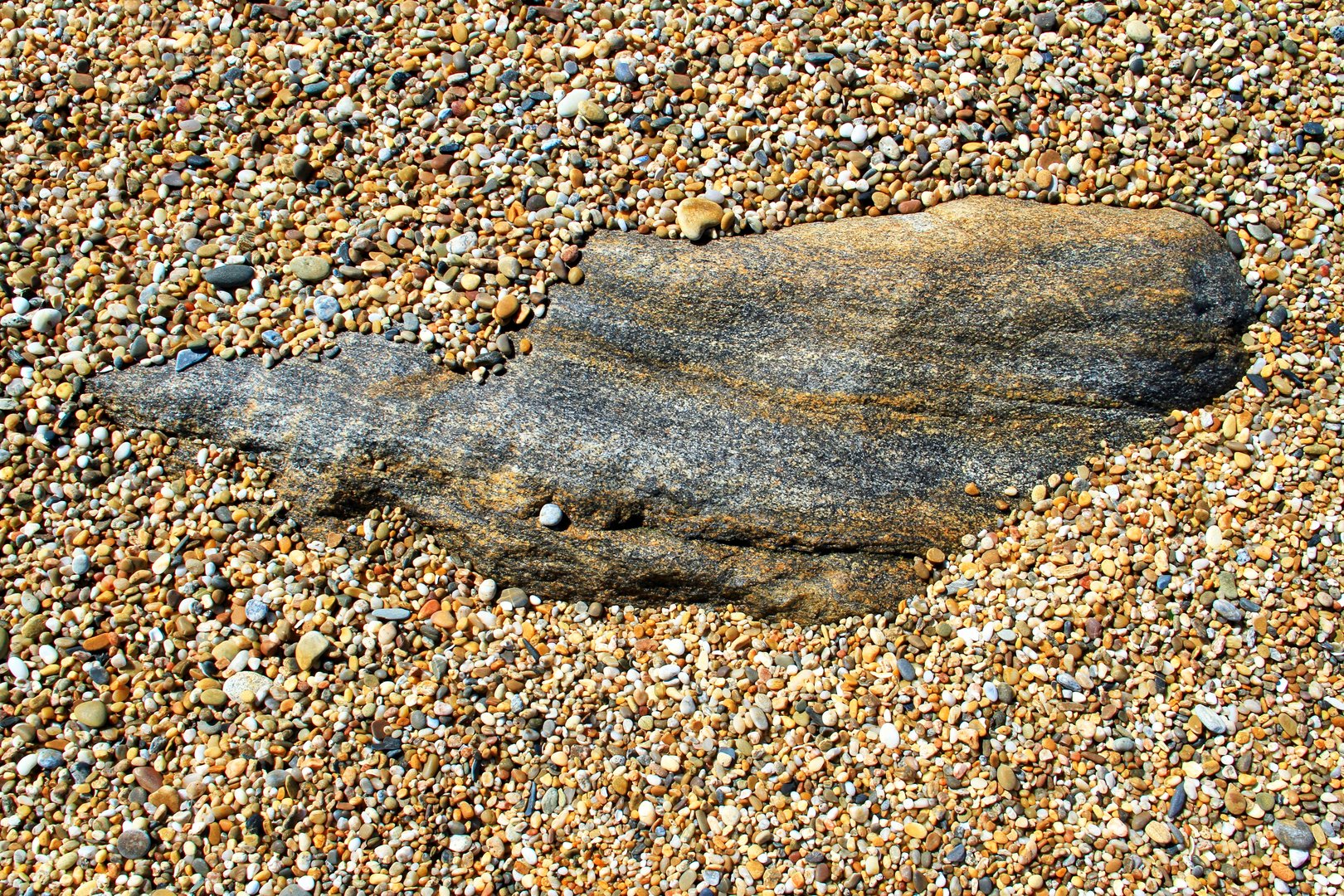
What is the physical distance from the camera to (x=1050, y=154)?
323cm

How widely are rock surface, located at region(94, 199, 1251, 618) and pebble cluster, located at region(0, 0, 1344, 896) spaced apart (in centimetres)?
11

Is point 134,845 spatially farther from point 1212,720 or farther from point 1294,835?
point 1294,835

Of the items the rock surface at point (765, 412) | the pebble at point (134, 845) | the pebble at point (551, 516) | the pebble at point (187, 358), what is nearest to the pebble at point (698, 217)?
the rock surface at point (765, 412)

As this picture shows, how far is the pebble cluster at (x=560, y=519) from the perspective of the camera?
103 inches

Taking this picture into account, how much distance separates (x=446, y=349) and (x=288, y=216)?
78cm

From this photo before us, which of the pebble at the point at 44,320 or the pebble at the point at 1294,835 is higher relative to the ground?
the pebble at the point at 44,320

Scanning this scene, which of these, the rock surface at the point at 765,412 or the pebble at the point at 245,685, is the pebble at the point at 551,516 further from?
the pebble at the point at 245,685

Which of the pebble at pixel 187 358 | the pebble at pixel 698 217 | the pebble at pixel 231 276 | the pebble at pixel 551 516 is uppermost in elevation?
the pebble at pixel 698 217

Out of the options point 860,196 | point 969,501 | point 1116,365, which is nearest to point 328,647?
point 969,501

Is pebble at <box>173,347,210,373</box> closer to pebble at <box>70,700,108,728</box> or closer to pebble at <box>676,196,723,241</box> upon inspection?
pebble at <box>70,700,108,728</box>

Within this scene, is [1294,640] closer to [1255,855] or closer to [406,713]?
[1255,855]

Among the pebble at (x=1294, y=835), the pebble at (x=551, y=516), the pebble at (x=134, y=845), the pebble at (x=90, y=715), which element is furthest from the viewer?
the pebble at (x=551, y=516)

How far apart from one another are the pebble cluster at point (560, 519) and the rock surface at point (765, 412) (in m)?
0.11

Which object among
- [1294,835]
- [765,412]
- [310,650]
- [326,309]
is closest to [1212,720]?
[1294,835]
